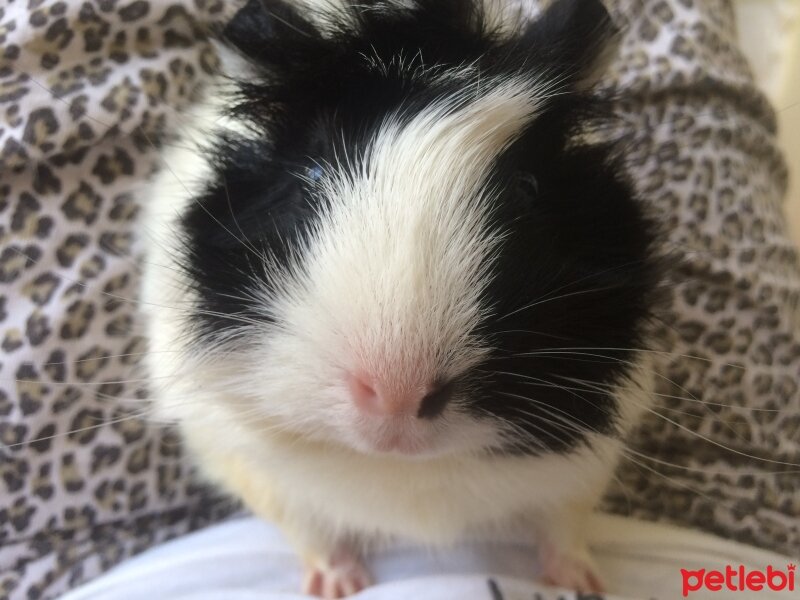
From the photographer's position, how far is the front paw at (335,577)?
1.03 m

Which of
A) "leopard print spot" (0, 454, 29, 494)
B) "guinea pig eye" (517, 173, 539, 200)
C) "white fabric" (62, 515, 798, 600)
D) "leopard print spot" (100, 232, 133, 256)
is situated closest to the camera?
"guinea pig eye" (517, 173, 539, 200)

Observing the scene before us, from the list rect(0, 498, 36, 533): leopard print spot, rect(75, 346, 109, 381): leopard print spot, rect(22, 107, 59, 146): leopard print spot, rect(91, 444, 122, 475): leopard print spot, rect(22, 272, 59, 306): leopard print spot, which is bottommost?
rect(0, 498, 36, 533): leopard print spot

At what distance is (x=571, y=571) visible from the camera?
1.02m

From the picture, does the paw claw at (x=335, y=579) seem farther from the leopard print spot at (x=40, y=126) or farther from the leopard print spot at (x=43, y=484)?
the leopard print spot at (x=40, y=126)

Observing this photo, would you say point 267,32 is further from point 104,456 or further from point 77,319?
point 104,456

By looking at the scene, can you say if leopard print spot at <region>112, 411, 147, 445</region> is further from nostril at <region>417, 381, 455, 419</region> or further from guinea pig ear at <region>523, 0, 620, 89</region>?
guinea pig ear at <region>523, 0, 620, 89</region>

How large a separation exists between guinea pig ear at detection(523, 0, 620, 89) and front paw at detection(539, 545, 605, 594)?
0.70 metres

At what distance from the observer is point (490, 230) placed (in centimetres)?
60

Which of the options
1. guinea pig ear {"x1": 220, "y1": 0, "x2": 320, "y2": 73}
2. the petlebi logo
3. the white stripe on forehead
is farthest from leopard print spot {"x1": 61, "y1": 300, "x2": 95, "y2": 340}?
the petlebi logo

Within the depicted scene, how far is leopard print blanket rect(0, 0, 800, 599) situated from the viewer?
1131 mm

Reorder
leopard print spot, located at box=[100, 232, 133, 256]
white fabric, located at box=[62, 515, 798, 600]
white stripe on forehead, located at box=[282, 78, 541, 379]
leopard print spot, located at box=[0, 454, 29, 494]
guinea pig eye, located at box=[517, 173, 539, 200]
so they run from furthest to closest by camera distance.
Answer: leopard print spot, located at box=[100, 232, 133, 256]
leopard print spot, located at box=[0, 454, 29, 494]
white fabric, located at box=[62, 515, 798, 600]
guinea pig eye, located at box=[517, 173, 539, 200]
white stripe on forehead, located at box=[282, 78, 541, 379]

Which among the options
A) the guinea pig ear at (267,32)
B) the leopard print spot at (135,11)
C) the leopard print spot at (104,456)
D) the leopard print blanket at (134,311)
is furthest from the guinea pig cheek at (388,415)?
the leopard print spot at (135,11)

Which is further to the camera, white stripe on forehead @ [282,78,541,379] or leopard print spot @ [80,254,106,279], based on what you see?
leopard print spot @ [80,254,106,279]

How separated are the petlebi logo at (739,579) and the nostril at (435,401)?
695mm
